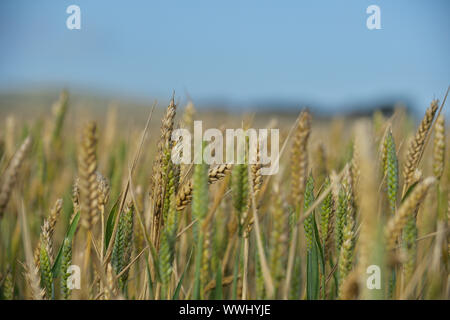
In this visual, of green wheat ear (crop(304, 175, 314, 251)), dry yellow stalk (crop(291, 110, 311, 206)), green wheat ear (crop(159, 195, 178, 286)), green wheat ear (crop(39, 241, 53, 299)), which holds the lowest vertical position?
green wheat ear (crop(39, 241, 53, 299))

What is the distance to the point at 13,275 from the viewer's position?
3.04ft

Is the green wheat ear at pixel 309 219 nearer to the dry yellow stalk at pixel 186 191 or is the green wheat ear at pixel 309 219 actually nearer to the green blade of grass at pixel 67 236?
the dry yellow stalk at pixel 186 191

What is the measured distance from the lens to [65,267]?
711 millimetres

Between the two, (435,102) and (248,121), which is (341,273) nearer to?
(248,121)

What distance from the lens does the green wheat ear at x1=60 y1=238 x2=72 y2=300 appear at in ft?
2.27

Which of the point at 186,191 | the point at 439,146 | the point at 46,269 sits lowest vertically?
the point at 46,269

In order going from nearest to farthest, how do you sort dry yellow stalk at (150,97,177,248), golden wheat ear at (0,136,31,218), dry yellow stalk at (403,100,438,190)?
1. golden wheat ear at (0,136,31,218)
2. dry yellow stalk at (150,97,177,248)
3. dry yellow stalk at (403,100,438,190)

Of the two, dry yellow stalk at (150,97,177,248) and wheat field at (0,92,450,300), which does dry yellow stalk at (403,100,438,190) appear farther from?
dry yellow stalk at (150,97,177,248)

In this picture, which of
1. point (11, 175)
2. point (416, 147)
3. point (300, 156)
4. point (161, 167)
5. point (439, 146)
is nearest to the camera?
point (11, 175)

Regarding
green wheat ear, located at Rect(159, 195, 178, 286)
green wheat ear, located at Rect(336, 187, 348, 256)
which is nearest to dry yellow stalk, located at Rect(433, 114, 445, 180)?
green wheat ear, located at Rect(336, 187, 348, 256)

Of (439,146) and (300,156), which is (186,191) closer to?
(300,156)

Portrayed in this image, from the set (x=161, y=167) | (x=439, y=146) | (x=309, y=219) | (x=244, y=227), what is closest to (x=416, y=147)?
(x=439, y=146)
